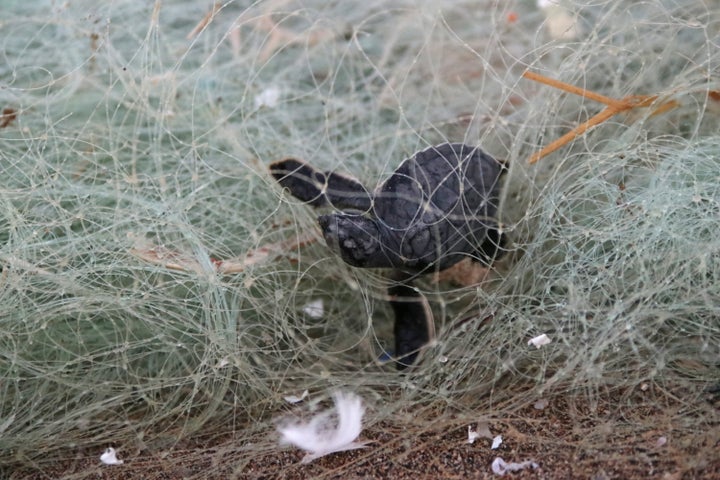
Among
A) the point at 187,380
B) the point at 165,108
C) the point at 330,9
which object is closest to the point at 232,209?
the point at 165,108

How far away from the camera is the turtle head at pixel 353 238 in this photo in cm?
121

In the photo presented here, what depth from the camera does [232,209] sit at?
150 cm

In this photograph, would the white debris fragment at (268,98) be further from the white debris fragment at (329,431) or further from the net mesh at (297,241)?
the white debris fragment at (329,431)

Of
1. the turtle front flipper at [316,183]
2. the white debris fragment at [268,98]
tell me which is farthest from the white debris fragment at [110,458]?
the white debris fragment at [268,98]

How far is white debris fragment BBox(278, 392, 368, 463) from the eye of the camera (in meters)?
1.17

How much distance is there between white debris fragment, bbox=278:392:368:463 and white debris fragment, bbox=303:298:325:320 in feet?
0.68

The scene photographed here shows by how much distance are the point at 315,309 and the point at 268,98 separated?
0.56 meters

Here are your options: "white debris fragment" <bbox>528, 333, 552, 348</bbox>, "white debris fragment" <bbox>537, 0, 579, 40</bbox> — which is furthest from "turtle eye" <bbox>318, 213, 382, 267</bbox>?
"white debris fragment" <bbox>537, 0, 579, 40</bbox>

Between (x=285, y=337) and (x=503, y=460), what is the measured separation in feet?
1.56

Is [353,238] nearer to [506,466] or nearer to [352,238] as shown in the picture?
[352,238]

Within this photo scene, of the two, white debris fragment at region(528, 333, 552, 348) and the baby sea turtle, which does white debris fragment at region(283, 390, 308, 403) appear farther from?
white debris fragment at region(528, 333, 552, 348)

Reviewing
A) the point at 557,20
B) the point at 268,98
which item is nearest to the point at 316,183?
the point at 268,98

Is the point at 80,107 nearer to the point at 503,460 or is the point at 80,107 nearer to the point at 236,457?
the point at 236,457

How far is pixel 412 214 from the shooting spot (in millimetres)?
1267
